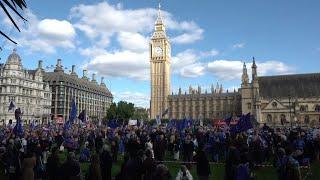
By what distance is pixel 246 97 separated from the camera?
114062 mm

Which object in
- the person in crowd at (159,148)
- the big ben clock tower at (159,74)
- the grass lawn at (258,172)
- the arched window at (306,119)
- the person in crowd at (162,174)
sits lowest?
the grass lawn at (258,172)

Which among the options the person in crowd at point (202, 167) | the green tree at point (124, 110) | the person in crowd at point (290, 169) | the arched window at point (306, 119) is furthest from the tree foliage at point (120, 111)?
the person in crowd at point (290, 169)

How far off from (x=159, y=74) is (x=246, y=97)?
40083mm

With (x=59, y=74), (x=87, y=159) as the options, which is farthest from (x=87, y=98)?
(x=87, y=159)

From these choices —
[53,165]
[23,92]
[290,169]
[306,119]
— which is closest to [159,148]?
[53,165]

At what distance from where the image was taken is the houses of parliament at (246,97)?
A: 10112 cm

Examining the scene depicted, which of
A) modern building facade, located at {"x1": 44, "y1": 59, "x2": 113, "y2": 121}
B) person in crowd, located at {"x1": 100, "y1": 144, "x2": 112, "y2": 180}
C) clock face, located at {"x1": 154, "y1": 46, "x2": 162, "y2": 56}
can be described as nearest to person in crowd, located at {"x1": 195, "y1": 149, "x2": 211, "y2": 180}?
person in crowd, located at {"x1": 100, "y1": 144, "x2": 112, "y2": 180}

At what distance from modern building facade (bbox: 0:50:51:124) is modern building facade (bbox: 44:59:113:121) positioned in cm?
377

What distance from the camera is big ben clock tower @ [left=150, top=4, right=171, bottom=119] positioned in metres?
141

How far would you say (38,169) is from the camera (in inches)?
568

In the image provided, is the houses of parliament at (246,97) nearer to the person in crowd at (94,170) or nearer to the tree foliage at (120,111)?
the tree foliage at (120,111)

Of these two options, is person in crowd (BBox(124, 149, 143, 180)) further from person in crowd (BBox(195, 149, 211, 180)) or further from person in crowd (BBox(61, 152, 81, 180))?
person in crowd (BBox(195, 149, 211, 180))

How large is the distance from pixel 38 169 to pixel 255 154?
33.8 feet

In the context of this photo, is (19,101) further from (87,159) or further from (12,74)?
(87,159)
